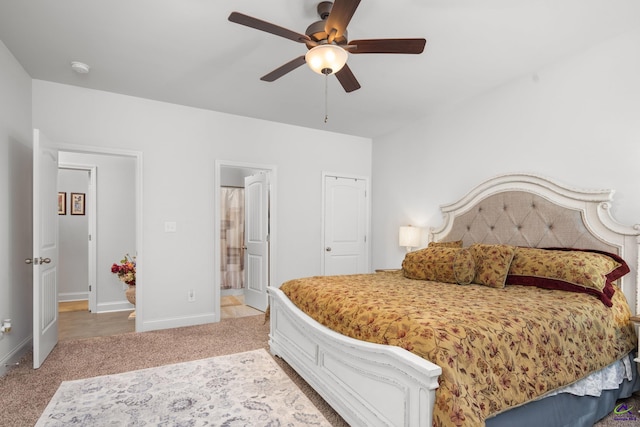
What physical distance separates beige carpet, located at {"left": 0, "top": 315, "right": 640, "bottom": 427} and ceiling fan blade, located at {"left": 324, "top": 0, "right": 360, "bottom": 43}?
7.27 feet

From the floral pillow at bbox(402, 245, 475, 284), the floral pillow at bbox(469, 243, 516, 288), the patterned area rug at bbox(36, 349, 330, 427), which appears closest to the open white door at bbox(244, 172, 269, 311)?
the patterned area rug at bbox(36, 349, 330, 427)

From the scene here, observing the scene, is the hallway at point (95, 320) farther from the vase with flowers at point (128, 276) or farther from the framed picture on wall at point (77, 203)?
the framed picture on wall at point (77, 203)

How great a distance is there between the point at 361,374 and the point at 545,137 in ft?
8.52

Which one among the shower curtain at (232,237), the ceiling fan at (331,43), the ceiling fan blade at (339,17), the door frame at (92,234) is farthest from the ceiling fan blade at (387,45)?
the shower curtain at (232,237)

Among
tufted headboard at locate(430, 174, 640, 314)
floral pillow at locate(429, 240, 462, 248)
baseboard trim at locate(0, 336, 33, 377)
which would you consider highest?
tufted headboard at locate(430, 174, 640, 314)

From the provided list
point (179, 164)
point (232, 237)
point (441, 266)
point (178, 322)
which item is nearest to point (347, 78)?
point (441, 266)

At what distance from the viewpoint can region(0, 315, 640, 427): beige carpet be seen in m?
2.15

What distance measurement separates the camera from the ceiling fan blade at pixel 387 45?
2.00m

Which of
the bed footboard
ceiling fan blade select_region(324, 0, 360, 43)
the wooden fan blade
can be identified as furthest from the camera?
the wooden fan blade

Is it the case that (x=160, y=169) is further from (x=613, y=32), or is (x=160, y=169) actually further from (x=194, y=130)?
(x=613, y=32)

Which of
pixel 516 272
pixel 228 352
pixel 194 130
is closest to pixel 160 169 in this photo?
pixel 194 130

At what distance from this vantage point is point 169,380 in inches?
99.9

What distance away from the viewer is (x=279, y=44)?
2.63 m

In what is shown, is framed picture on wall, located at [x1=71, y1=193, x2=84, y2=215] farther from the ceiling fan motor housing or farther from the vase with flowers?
the ceiling fan motor housing
